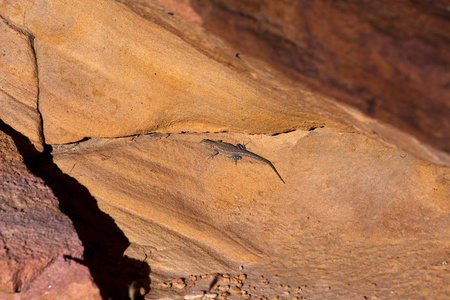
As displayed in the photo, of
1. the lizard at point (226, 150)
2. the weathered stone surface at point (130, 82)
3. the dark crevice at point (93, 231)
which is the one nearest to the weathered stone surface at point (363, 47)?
the weathered stone surface at point (130, 82)

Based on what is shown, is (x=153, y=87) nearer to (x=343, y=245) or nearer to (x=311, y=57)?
(x=311, y=57)

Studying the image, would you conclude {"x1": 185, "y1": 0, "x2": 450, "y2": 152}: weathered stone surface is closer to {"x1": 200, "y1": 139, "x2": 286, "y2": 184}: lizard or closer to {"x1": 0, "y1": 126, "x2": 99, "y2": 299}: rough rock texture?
{"x1": 200, "y1": 139, "x2": 286, "y2": 184}: lizard

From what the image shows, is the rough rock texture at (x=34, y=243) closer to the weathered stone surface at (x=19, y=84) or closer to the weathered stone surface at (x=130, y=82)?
the weathered stone surface at (x=19, y=84)

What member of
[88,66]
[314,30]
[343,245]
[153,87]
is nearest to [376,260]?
[343,245]

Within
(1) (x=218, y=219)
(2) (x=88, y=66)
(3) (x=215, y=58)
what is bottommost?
(1) (x=218, y=219)

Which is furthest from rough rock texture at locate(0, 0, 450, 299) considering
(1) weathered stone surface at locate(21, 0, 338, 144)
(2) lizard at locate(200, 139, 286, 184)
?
(2) lizard at locate(200, 139, 286, 184)
